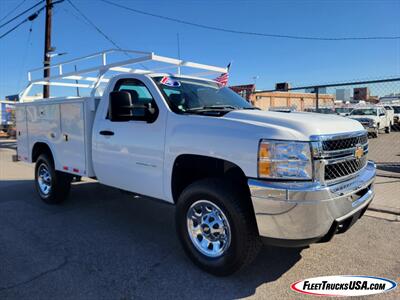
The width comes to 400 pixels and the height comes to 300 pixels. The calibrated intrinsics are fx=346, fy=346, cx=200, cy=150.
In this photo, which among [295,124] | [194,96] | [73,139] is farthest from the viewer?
[73,139]

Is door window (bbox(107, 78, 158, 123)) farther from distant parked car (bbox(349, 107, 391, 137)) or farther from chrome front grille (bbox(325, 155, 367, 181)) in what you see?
distant parked car (bbox(349, 107, 391, 137))

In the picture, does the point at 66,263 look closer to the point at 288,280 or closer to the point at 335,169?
the point at 288,280

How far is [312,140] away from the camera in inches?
116

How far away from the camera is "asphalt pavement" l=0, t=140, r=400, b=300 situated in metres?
3.19

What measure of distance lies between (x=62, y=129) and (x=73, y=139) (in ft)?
1.30

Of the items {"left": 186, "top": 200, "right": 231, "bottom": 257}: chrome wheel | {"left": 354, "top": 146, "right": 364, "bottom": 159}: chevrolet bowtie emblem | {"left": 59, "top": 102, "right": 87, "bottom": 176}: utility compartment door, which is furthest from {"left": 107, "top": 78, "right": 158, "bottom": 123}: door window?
{"left": 354, "top": 146, "right": 364, "bottom": 159}: chevrolet bowtie emblem

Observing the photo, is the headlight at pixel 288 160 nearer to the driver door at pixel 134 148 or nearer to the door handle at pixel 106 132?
the driver door at pixel 134 148

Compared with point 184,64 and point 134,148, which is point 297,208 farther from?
point 184,64

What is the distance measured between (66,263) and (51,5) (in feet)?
56.8

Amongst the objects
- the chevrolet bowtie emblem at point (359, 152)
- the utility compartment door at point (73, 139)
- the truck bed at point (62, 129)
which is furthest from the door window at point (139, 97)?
the chevrolet bowtie emblem at point (359, 152)

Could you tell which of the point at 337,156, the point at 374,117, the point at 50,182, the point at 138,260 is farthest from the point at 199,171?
the point at 374,117

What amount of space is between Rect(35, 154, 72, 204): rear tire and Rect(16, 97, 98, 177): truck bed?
236 mm

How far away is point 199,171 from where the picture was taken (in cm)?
391

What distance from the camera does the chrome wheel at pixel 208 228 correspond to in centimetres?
338
